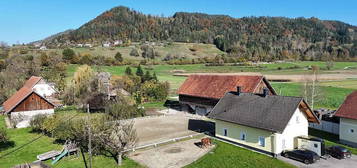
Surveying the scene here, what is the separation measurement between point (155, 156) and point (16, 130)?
20.1m

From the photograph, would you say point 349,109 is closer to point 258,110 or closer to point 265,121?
point 258,110

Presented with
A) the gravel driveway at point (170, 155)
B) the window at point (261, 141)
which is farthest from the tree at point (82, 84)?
→ the window at point (261, 141)

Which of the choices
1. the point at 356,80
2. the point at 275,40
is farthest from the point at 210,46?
the point at 356,80

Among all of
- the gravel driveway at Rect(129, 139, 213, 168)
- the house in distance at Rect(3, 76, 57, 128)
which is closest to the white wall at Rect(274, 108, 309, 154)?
the gravel driveway at Rect(129, 139, 213, 168)

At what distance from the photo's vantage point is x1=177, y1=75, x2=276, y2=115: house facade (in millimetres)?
A: 34969

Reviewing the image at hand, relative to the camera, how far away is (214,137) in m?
28.2

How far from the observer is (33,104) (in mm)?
35938

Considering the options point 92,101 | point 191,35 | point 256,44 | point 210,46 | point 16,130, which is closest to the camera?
point 16,130

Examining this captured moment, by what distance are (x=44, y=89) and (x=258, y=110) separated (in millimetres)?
44638

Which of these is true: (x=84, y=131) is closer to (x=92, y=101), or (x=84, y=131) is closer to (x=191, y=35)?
(x=92, y=101)

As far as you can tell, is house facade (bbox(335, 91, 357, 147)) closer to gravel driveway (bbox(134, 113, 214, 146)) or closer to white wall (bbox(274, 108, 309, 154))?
white wall (bbox(274, 108, 309, 154))

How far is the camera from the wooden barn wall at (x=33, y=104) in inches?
1388

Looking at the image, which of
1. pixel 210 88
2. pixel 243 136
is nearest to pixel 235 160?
pixel 243 136

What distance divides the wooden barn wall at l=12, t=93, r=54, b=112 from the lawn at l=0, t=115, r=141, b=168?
351 centimetres
